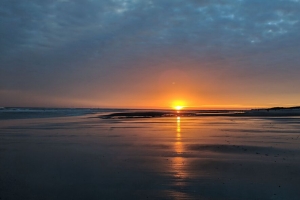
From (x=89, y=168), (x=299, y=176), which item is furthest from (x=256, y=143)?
(x=89, y=168)

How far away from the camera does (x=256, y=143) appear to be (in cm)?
1642

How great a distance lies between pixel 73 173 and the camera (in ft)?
31.7

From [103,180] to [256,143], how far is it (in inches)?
422

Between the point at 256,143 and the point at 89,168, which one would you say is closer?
the point at 89,168

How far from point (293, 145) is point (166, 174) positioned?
9.30m

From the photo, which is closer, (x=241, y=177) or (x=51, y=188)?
(x=51, y=188)

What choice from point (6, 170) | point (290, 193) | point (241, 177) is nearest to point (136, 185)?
point (241, 177)

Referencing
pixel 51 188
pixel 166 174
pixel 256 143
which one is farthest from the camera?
pixel 256 143

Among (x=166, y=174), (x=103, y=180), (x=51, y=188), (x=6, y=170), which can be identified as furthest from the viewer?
(x=6, y=170)

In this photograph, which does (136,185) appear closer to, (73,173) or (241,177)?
(73,173)

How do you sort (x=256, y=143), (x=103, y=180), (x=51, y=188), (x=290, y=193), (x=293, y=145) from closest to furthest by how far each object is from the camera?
1. (x=290, y=193)
2. (x=51, y=188)
3. (x=103, y=180)
4. (x=293, y=145)
5. (x=256, y=143)

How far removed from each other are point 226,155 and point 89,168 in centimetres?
613

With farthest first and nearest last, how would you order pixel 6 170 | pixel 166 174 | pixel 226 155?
pixel 226 155, pixel 6 170, pixel 166 174

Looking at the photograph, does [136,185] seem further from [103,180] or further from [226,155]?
[226,155]
